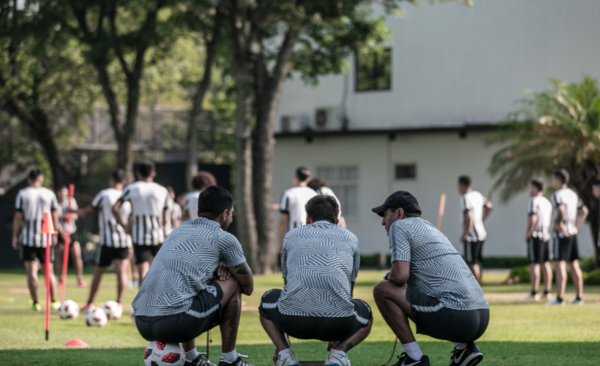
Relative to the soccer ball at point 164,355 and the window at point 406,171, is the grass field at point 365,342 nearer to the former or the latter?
the soccer ball at point 164,355

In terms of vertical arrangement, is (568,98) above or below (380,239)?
above

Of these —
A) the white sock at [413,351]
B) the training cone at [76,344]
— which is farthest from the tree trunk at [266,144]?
the white sock at [413,351]

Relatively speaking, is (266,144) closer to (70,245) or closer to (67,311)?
(70,245)

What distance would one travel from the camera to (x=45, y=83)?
27.8 meters

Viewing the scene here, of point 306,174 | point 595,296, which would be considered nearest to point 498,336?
point 306,174

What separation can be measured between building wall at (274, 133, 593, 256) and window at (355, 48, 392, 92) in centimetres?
201

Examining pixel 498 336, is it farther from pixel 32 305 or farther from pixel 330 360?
pixel 32 305

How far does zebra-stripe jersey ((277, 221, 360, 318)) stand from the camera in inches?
228

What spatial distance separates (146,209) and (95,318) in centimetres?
176

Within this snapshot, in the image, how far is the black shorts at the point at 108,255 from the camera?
11.7 m

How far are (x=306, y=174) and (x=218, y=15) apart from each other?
33.9 ft

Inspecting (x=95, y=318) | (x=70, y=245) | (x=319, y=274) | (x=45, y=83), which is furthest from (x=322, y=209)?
(x=45, y=83)

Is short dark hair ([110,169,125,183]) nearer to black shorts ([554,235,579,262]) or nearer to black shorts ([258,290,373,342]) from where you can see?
black shorts ([258,290,373,342])

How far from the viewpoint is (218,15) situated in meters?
21.0
